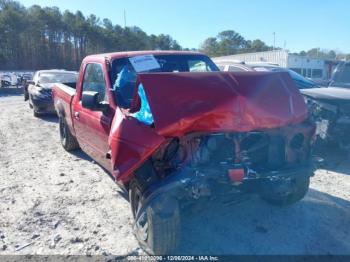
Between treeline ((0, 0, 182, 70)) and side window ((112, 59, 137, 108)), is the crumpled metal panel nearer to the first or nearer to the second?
→ side window ((112, 59, 137, 108))

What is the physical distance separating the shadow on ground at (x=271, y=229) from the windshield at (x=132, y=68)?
5.55 ft

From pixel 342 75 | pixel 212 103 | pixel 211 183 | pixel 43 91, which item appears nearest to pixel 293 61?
pixel 342 75

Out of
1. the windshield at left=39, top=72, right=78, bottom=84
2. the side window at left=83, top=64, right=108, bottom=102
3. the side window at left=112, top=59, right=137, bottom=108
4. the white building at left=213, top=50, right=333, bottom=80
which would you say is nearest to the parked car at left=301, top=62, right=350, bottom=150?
→ the side window at left=112, top=59, right=137, bottom=108

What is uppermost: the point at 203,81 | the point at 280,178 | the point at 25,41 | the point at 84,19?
the point at 84,19

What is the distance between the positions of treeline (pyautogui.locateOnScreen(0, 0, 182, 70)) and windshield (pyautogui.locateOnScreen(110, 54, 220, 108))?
144 ft

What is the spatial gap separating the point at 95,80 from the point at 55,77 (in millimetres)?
8429

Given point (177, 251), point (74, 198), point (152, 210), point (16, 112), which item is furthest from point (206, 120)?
point (16, 112)

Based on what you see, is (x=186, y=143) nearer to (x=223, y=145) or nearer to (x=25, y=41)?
(x=223, y=145)

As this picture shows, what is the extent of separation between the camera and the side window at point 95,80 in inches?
175

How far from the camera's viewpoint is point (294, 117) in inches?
137

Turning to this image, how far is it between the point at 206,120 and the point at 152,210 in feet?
3.16

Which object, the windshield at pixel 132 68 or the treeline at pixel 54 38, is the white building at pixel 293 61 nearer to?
the windshield at pixel 132 68

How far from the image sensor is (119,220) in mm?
4008

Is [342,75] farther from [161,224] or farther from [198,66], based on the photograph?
[161,224]
